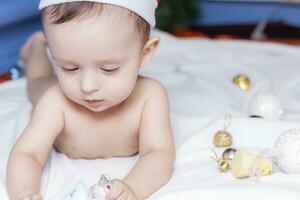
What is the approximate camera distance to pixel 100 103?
0.95m

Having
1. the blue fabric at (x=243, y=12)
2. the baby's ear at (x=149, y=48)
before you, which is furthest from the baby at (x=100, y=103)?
the blue fabric at (x=243, y=12)

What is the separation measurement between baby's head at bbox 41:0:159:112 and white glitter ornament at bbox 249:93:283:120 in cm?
38

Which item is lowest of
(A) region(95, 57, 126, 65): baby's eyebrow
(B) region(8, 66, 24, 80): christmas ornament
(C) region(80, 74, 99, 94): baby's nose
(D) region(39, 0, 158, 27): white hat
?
(B) region(8, 66, 24, 80): christmas ornament

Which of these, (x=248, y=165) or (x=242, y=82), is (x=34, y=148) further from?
(x=242, y=82)

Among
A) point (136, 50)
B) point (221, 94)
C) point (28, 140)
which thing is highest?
point (136, 50)

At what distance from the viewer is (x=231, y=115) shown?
124 cm

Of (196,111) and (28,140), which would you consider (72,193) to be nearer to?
(28,140)

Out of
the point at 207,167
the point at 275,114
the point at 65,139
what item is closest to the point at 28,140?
the point at 65,139

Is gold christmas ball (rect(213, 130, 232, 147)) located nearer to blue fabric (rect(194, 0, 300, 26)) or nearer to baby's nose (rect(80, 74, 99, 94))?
baby's nose (rect(80, 74, 99, 94))

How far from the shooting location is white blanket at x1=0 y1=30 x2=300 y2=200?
924 mm

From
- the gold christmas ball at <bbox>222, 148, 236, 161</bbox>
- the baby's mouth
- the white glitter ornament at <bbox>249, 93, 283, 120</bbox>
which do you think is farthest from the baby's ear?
the white glitter ornament at <bbox>249, 93, 283, 120</bbox>

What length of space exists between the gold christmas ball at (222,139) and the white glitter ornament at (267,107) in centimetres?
16

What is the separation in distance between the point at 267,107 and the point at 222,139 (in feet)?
0.62

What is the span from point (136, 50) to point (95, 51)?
0.09 meters
